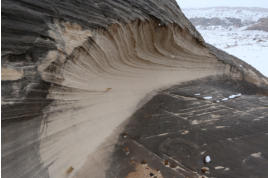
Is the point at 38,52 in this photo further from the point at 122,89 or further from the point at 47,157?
the point at 122,89

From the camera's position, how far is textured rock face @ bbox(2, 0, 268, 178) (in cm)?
87

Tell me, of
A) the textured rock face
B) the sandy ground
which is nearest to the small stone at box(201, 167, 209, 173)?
the textured rock face

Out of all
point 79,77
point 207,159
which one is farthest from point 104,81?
point 207,159

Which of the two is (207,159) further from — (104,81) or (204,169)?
(104,81)

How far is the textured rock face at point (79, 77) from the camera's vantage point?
2.86ft

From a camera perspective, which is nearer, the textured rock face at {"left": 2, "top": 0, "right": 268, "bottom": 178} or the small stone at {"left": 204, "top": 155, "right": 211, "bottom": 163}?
the textured rock face at {"left": 2, "top": 0, "right": 268, "bottom": 178}

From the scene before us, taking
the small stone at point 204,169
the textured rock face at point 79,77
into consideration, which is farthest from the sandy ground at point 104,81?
the small stone at point 204,169

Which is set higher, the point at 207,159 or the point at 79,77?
the point at 79,77

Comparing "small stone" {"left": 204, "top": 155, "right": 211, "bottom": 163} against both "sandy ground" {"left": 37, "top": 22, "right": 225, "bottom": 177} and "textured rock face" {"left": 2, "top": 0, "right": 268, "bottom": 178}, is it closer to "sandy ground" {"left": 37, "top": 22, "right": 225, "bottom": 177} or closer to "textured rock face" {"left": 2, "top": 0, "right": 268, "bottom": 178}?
"textured rock face" {"left": 2, "top": 0, "right": 268, "bottom": 178}

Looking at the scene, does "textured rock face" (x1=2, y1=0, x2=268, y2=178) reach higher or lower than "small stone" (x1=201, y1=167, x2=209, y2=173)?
higher

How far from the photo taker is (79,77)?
1.25 metres

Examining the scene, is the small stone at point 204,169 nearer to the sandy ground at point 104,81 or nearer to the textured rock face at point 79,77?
the textured rock face at point 79,77

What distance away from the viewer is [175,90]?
216 centimetres

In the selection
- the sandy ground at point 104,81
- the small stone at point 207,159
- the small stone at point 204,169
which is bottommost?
the small stone at point 204,169
